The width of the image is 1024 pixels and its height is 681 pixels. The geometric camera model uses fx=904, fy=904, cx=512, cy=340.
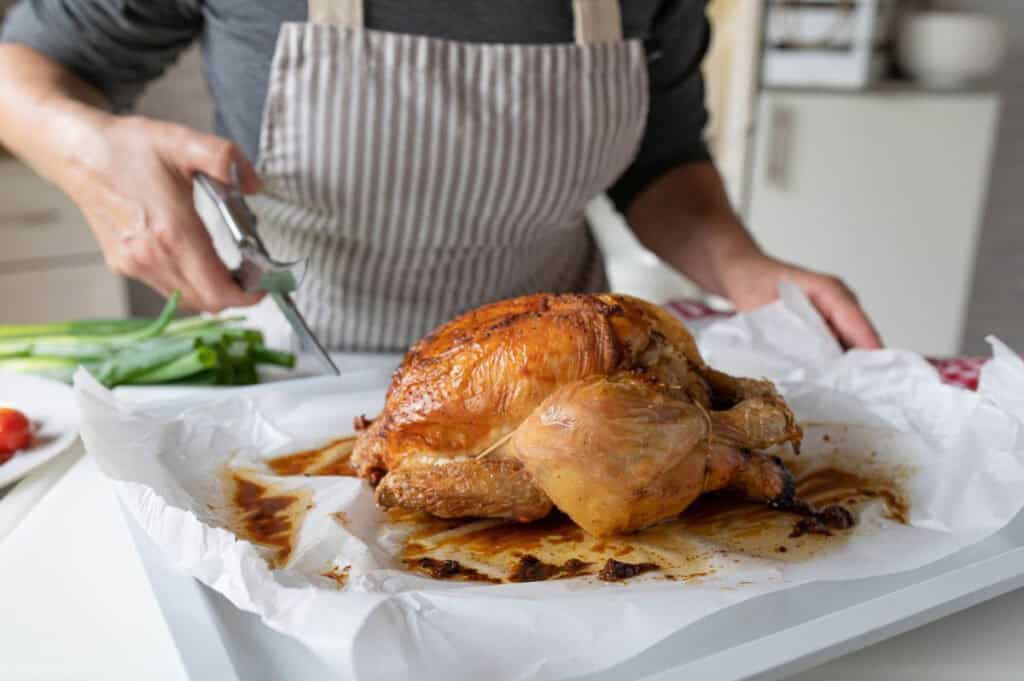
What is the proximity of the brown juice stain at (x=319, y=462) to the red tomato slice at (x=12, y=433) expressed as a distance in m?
0.29

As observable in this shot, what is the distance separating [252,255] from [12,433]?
35 centimetres

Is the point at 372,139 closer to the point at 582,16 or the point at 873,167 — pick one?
the point at 582,16

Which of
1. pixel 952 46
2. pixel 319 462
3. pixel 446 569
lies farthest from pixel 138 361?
pixel 952 46

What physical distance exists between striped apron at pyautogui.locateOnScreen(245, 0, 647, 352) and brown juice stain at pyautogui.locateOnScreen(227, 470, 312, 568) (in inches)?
24.0

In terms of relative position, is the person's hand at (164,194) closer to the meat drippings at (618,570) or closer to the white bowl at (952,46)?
the meat drippings at (618,570)

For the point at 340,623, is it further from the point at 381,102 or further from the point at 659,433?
the point at 381,102

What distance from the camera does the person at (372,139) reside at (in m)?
1.34

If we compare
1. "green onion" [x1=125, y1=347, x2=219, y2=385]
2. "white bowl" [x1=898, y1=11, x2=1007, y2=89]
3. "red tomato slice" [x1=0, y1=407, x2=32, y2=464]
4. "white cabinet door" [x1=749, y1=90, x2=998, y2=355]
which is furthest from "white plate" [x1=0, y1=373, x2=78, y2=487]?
"white bowl" [x1=898, y1=11, x2=1007, y2=89]

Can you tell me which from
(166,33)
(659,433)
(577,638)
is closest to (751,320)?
(659,433)

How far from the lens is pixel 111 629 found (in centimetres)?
76

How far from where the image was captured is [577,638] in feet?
2.28

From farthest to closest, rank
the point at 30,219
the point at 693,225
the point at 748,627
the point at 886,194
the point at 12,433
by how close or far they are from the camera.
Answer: the point at 886,194
the point at 30,219
the point at 693,225
the point at 12,433
the point at 748,627

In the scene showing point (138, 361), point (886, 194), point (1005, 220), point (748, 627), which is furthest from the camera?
point (1005, 220)

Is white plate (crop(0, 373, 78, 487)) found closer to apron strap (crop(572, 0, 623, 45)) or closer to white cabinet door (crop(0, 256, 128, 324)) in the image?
apron strap (crop(572, 0, 623, 45))
